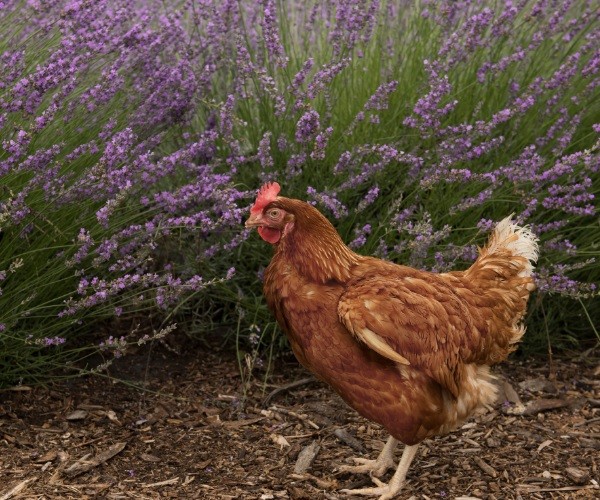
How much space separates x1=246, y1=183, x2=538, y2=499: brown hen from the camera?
3.01m

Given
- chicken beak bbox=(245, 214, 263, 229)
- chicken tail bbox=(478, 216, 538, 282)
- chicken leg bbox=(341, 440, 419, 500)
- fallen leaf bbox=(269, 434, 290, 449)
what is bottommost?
fallen leaf bbox=(269, 434, 290, 449)

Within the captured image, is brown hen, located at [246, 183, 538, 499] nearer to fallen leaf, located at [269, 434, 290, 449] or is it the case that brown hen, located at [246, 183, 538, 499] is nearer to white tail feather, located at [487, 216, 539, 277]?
white tail feather, located at [487, 216, 539, 277]

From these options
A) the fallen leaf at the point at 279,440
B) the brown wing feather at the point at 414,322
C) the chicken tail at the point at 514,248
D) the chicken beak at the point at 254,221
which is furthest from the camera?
the fallen leaf at the point at 279,440

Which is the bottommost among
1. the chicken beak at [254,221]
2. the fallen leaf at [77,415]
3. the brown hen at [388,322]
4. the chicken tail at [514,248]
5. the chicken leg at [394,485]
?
the fallen leaf at [77,415]

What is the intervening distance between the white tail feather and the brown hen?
11mm

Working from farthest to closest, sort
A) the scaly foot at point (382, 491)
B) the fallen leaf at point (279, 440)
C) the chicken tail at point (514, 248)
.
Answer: the fallen leaf at point (279, 440) → the chicken tail at point (514, 248) → the scaly foot at point (382, 491)

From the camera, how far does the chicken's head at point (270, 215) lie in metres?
3.11

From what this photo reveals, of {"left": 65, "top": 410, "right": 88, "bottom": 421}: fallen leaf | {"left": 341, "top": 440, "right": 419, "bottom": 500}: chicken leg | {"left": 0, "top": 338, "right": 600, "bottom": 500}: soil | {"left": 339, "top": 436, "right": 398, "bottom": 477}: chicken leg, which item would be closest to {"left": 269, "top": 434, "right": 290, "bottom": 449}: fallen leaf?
{"left": 0, "top": 338, "right": 600, "bottom": 500}: soil

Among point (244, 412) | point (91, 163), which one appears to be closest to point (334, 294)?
point (244, 412)

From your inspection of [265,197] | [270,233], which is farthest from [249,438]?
[265,197]

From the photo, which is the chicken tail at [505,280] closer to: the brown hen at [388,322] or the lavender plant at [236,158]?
the brown hen at [388,322]

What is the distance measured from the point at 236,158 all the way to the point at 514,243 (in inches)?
47.8

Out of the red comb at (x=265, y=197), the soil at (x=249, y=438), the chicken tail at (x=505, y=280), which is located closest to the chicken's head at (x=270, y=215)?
the red comb at (x=265, y=197)

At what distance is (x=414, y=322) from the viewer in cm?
302
